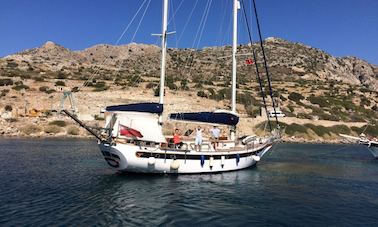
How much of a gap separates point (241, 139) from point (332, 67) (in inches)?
5618

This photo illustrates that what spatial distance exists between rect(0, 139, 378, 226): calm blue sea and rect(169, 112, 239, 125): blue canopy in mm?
4329

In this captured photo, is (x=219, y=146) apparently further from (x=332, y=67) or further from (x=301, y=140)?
(x=332, y=67)

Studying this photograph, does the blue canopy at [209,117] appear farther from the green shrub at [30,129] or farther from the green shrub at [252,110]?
the green shrub at [252,110]

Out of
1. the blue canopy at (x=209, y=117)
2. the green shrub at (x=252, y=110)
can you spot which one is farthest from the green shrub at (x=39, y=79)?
the blue canopy at (x=209, y=117)

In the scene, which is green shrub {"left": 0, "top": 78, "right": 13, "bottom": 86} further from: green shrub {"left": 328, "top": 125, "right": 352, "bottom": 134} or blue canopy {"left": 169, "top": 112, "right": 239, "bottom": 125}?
green shrub {"left": 328, "top": 125, "right": 352, "bottom": 134}

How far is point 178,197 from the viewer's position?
2022cm

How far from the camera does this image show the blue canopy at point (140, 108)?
A: 2612 centimetres

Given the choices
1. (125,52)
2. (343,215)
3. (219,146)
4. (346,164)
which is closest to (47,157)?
(219,146)

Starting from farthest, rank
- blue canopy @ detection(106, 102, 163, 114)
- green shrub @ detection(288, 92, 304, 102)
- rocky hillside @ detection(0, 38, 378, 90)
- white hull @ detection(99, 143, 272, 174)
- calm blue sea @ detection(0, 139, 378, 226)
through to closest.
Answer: rocky hillside @ detection(0, 38, 378, 90) → green shrub @ detection(288, 92, 304, 102) → blue canopy @ detection(106, 102, 163, 114) → white hull @ detection(99, 143, 272, 174) → calm blue sea @ detection(0, 139, 378, 226)

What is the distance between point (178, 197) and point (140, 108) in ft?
27.1

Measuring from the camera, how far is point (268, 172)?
103ft

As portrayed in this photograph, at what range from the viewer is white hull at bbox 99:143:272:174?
2509cm

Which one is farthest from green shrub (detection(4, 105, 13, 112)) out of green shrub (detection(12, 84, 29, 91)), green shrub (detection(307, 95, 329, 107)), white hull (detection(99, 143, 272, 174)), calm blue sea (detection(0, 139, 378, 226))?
green shrub (detection(307, 95, 329, 107))

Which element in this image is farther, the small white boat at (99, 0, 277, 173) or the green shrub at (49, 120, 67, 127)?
the green shrub at (49, 120, 67, 127)
